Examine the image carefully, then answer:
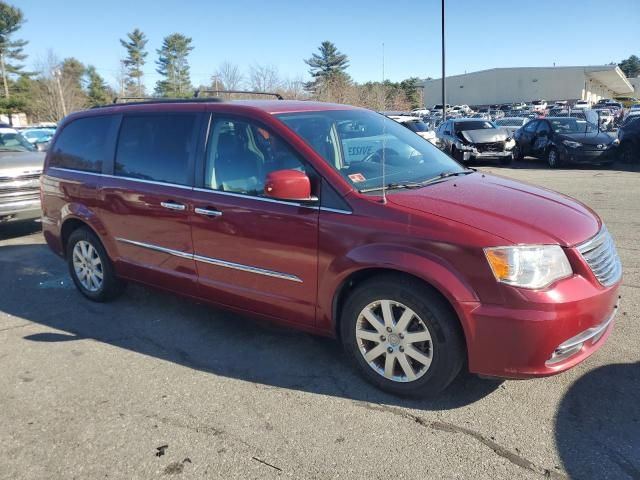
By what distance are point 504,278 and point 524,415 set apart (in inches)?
33.7

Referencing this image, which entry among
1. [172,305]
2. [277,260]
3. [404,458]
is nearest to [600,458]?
[404,458]

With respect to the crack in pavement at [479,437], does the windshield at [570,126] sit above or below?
above

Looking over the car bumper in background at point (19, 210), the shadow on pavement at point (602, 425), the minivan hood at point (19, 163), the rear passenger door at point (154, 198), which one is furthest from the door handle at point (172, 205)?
the minivan hood at point (19, 163)

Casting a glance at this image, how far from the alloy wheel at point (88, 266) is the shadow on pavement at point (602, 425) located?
400 cm

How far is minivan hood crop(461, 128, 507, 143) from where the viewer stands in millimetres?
16234

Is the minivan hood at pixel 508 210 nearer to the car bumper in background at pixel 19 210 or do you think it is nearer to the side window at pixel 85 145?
the side window at pixel 85 145

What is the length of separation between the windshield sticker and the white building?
79.1m

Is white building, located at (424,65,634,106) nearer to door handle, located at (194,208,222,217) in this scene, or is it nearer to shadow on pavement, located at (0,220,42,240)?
shadow on pavement, located at (0,220,42,240)

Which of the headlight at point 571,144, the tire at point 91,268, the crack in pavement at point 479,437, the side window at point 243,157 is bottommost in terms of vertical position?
the crack in pavement at point 479,437

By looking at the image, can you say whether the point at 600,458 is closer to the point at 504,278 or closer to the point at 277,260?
the point at 504,278

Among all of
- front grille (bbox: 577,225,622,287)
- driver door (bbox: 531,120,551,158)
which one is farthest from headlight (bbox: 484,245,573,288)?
driver door (bbox: 531,120,551,158)

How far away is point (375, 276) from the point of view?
10.2 ft

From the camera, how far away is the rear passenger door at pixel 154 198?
396 centimetres

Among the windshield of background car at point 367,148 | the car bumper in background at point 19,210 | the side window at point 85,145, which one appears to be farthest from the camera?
the car bumper in background at point 19,210
